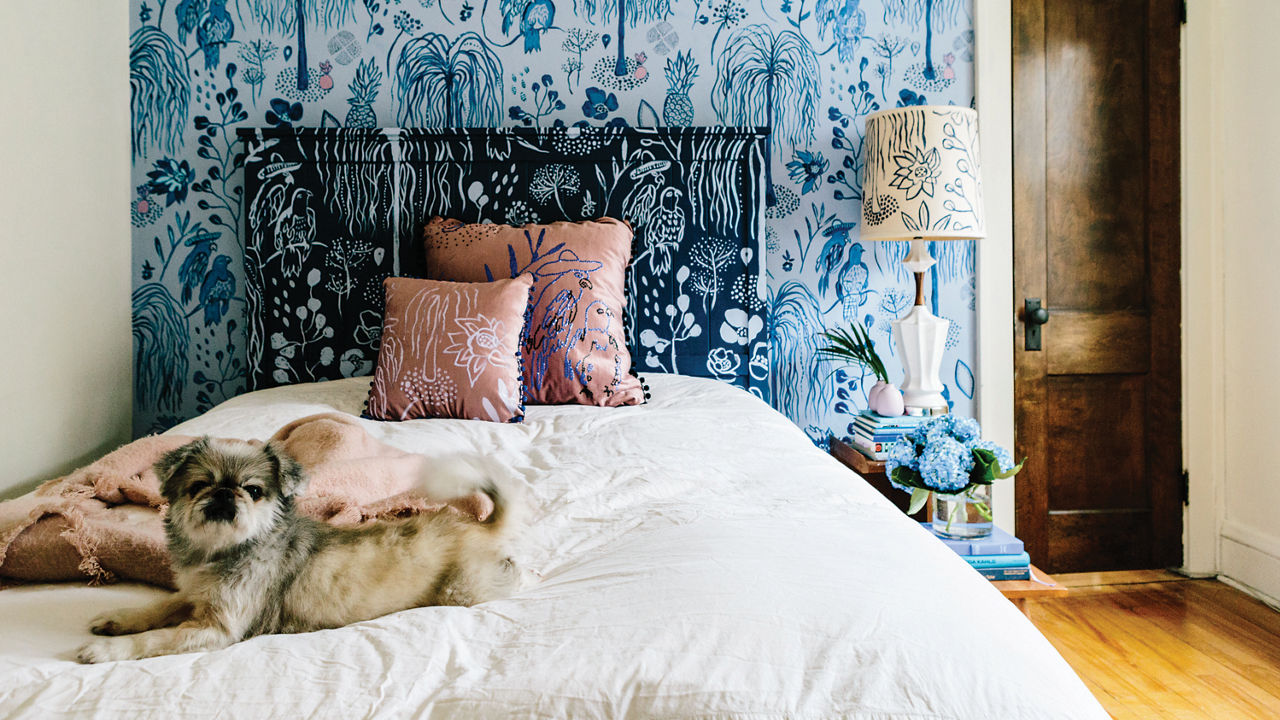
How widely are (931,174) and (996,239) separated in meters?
0.55

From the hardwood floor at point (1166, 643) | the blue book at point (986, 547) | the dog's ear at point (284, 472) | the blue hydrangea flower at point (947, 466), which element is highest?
the dog's ear at point (284, 472)

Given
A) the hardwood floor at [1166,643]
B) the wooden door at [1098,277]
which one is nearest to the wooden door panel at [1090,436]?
the wooden door at [1098,277]

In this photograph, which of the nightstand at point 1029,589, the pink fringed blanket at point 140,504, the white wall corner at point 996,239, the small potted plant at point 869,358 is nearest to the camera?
the pink fringed blanket at point 140,504

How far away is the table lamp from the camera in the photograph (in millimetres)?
2162

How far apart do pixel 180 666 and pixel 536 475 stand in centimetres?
68

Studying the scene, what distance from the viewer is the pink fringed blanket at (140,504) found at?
33.6 inches

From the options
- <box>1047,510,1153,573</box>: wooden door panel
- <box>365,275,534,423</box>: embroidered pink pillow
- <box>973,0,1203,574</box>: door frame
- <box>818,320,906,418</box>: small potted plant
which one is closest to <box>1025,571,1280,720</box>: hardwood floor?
<box>1047,510,1153,573</box>: wooden door panel

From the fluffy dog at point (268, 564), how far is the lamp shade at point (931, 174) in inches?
70.1

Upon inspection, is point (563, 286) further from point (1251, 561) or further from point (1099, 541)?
point (1251, 561)

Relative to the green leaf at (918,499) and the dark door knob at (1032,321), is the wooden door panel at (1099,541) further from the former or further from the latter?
the green leaf at (918,499)

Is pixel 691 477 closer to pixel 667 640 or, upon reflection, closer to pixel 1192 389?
pixel 667 640

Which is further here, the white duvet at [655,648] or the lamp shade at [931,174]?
the lamp shade at [931,174]

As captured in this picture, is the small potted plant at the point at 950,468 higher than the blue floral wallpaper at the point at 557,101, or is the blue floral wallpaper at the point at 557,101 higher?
the blue floral wallpaper at the point at 557,101

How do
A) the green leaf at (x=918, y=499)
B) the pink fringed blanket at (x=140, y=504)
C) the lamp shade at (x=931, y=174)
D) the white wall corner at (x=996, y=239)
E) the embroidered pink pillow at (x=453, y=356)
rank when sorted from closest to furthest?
the pink fringed blanket at (x=140, y=504)
the green leaf at (x=918, y=499)
the embroidered pink pillow at (x=453, y=356)
the lamp shade at (x=931, y=174)
the white wall corner at (x=996, y=239)
